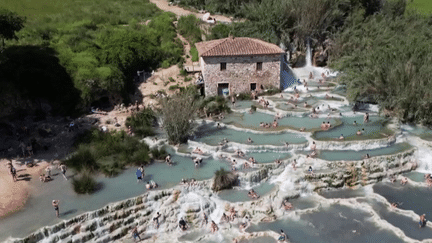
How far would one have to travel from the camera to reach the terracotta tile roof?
126 feet

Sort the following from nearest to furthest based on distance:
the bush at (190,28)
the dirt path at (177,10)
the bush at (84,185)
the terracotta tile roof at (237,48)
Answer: the bush at (84,185) → the terracotta tile roof at (237,48) → the bush at (190,28) → the dirt path at (177,10)

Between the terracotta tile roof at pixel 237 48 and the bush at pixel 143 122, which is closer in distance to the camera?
the bush at pixel 143 122

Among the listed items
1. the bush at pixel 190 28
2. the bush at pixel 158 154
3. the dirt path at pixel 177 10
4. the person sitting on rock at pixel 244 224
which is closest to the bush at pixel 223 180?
the person sitting on rock at pixel 244 224

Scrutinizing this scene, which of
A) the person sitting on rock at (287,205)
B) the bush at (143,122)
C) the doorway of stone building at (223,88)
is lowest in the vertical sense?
the person sitting on rock at (287,205)

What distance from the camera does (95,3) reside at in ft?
183

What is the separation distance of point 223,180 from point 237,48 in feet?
61.4

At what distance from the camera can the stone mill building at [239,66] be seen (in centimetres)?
3872

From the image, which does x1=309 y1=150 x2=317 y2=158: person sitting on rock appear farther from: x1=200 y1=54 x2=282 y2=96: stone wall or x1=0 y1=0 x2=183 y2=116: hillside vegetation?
x1=0 y1=0 x2=183 y2=116: hillside vegetation

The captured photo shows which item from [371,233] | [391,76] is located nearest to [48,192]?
[371,233]

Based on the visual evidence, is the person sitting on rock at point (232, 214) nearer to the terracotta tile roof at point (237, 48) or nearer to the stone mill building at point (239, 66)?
the stone mill building at point (239, 66)

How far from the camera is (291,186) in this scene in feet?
83.0

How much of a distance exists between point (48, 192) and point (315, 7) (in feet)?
127

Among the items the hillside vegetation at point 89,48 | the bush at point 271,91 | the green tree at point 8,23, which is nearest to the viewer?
the green tree at point 8,23

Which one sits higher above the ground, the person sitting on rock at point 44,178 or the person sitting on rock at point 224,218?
the person sitting on rock at point 44,178
